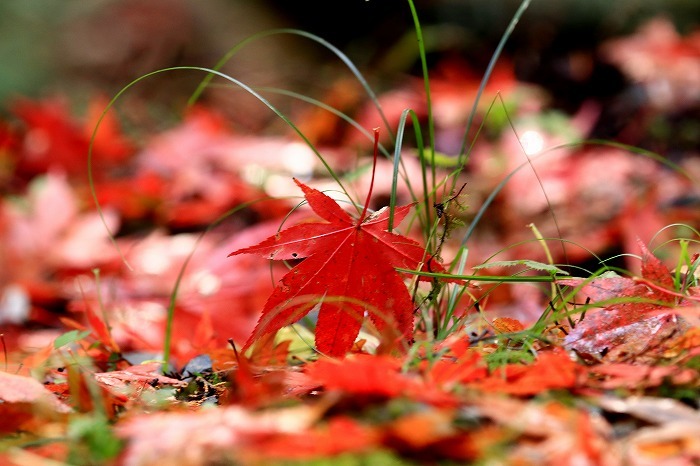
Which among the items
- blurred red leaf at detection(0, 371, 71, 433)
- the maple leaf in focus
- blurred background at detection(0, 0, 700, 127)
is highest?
blurred background at detection(0, 0, 700, 127)

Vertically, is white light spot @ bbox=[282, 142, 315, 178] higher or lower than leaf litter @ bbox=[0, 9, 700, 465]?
lower

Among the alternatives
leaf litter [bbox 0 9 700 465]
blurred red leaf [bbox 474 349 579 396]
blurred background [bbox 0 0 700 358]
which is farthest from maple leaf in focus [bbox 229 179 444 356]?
blurred background [bbox 0 0 700 358]

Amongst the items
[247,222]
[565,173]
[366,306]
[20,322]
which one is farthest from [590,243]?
[20,322]

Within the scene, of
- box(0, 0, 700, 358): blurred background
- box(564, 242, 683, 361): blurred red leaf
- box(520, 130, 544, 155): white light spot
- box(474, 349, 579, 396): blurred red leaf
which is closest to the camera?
box(474, 349, 579, 396): blurred red leaf

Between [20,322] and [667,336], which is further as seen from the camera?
[20,322]

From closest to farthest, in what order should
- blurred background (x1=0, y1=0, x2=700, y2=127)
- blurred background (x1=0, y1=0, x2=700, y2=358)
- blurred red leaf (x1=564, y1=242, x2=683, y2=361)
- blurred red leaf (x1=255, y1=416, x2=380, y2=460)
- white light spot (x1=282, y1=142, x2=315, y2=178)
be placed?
blurred red leaf (x1=255, y1=416, x2=380, y2=460) → blurred red leaf (x1=564, y1=242, x2=683, y2=361) → blurred background (x1=0, y1=0, x2=700, y2=358) → white light spot (x1=282, y1=142, x2=315, y2=178) → blurred background (x1=0, y1=0, x2=700, y2=127)

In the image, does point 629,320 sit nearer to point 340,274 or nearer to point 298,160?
point 340,274

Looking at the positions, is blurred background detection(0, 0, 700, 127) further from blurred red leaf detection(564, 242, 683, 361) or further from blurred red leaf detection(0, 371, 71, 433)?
blurred red leaf detection(0, 371, 71, 433)

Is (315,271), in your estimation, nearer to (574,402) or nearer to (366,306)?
(366,306)

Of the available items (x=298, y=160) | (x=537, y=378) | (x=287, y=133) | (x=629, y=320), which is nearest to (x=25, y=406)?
(x=537, y=378)
